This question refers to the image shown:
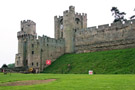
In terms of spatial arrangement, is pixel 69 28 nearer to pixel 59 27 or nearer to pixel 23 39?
pixel 59 27

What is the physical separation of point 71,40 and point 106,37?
1172 centimetres

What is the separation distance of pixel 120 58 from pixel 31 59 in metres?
23.5

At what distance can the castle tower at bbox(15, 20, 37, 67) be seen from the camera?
57312mm

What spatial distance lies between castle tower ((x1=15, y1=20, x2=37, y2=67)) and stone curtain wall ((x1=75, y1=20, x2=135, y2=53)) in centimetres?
1295

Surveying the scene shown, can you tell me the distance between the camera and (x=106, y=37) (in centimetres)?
5150

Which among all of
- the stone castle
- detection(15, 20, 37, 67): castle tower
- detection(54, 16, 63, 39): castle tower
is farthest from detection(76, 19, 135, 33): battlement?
detection(15, 20, 37, 67): castle tower

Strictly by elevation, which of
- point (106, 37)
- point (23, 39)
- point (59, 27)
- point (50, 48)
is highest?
point (59, 27)

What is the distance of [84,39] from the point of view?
185ft

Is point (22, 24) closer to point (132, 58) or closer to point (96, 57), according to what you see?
point (96, 57)

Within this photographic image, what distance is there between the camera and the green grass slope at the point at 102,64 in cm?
3528

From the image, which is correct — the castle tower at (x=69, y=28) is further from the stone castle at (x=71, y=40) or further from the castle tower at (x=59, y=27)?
the castle tower at (x=59, y=27)

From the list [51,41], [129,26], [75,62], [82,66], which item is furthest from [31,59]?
[129,26]

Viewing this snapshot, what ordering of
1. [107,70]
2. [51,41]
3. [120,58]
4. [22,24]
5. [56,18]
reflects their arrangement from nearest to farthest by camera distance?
→ [107,70] → [120,58] → [51,41] → [22,24] → [56,18]

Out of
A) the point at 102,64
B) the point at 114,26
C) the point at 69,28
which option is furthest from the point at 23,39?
the point at 102,64
